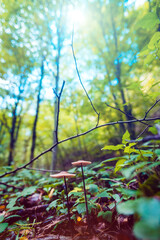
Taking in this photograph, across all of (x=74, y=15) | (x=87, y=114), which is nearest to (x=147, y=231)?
(x=74, y=15)

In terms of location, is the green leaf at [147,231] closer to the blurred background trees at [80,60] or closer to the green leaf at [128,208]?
the green leaf at [128,208]

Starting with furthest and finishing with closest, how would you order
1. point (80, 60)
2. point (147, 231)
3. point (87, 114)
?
1. point (80, 60)
2. point (87, 114)
3. point (147, 231)

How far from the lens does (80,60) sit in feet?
14.8

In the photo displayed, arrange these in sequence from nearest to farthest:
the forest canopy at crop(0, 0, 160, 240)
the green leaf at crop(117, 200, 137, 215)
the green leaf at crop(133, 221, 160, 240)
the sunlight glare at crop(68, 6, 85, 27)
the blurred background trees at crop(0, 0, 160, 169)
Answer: the green leaf at crop(133, 221, 160, 240)
the green leaf at crop(117, 200, 137, 215)
the forest canopy at crop(0, 0, 160, 240)
the sunlight glare at crop(68, 6, 85, 27)
the blurred background trees at crop(0, 0, 160, 169)

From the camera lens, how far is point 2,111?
18.2 feet

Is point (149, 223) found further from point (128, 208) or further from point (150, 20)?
point (150, 20)

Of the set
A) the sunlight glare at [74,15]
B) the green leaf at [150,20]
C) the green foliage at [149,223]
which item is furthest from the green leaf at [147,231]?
the green leaf at [150,20]

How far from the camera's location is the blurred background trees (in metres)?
2.29

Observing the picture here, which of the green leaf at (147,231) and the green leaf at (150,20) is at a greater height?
the green leaf at (150,20)

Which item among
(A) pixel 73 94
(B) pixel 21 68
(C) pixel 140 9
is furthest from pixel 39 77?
(C) pixel 140 9

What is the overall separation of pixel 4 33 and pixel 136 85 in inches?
102

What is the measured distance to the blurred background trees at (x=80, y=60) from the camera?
2.29 meters

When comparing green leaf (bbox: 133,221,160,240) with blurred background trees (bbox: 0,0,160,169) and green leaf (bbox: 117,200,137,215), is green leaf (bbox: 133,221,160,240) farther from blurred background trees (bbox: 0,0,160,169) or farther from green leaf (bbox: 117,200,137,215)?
blurred background trees (bbox: 0,0,160,169)

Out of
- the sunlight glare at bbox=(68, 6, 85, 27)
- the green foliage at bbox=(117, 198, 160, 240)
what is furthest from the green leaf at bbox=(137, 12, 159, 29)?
the green foliage at bbox=(117, 198, 160, 240)
